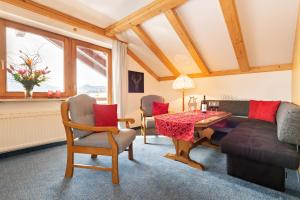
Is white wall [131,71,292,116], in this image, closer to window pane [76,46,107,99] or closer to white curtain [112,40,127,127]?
white curtain [112,40,127,127]

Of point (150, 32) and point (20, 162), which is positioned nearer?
point (20, 162)

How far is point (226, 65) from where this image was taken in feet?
12.2

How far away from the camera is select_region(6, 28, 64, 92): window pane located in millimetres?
2575

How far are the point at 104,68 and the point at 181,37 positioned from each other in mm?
2051

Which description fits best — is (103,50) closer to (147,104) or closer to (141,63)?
(141,63)

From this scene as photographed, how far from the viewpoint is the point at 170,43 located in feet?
11.6

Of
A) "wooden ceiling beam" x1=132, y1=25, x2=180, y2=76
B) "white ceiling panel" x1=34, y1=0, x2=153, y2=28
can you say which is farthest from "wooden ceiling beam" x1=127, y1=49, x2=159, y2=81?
"white ceiling panel" x1=34, y1=0, x2=153, y2=28

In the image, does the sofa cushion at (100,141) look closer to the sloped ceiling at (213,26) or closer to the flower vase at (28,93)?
the flower vase at (28,93)

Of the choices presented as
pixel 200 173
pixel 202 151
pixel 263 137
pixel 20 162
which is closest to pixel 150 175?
pixel 200 173

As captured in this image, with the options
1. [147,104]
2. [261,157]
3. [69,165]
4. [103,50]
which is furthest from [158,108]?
[261,157]

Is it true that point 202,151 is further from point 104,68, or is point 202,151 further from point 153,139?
point 104,68

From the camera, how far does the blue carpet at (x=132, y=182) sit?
152 cm

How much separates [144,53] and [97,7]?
174cm

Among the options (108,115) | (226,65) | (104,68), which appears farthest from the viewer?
(104,68)
